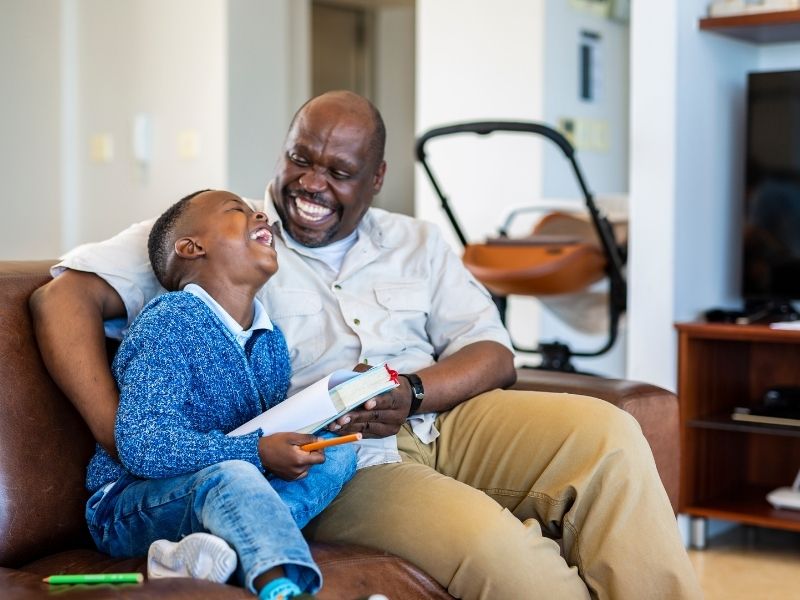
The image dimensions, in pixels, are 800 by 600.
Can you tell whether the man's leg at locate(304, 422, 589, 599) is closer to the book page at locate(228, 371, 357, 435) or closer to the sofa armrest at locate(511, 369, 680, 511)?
the book page at locate(228, 371, 357, 435)

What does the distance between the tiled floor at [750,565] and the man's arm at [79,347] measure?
1619 millimetres

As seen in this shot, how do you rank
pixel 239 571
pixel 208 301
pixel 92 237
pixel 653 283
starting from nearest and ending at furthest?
pixel 239 571 → pixel 208 301 → pixel 653 283 → pixel 92 237

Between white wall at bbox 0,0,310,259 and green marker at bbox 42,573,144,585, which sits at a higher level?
white wall at bbox 0,0,310,259

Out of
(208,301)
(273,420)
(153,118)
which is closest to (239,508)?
(273,420)

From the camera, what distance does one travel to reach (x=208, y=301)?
1.83 m

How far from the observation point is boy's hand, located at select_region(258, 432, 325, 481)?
1647 millimetres

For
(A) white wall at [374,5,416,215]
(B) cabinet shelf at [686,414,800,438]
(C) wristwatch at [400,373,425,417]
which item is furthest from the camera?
(A) white wall at [374,5,416,215]

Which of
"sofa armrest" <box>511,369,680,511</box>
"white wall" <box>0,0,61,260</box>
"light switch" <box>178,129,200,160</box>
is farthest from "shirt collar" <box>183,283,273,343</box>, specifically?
"white wall" <box>0,0,61,260</box>

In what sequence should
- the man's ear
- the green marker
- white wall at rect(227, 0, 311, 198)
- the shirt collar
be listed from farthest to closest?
white wall at rect(227, 0, 311, 198), the man's ear, the shirt collar, the green marker

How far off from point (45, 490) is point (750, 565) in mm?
1975

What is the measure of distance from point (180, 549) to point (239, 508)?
9cm

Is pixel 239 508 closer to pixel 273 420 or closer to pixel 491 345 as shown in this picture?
pixel 273 420

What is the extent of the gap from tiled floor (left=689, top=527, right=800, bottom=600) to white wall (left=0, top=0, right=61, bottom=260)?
12.7 feet

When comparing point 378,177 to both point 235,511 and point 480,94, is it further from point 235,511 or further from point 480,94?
point 480,94
